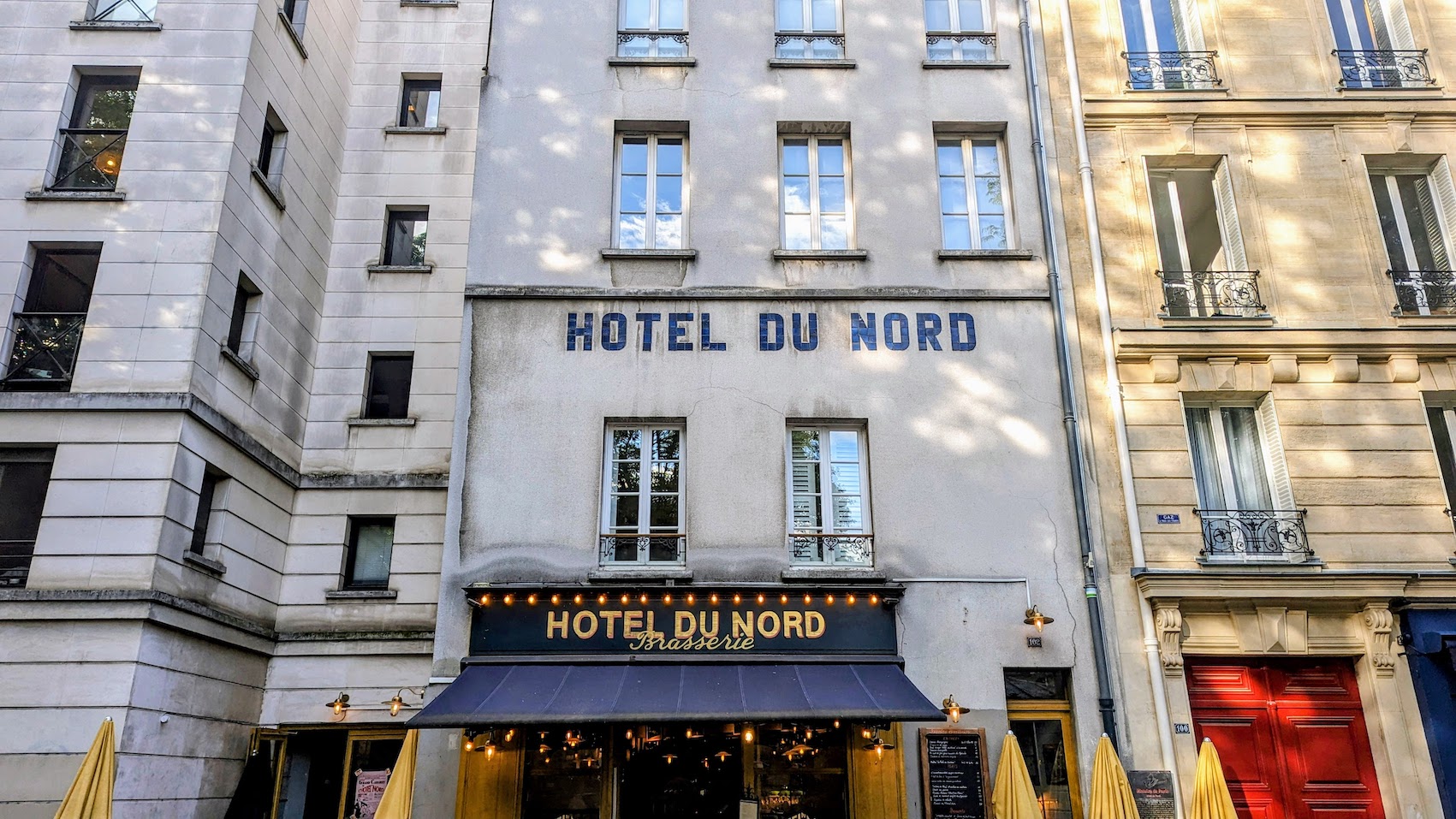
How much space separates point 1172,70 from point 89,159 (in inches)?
593

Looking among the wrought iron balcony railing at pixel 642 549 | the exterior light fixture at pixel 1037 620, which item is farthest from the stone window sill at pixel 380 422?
the exterior light fixture at pixel 1037 620

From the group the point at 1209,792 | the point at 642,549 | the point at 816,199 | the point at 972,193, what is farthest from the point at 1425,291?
the point at 642,549

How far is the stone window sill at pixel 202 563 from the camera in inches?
444

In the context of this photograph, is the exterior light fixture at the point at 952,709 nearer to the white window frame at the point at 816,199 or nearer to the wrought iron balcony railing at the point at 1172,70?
the white window frame at the point at 816,199

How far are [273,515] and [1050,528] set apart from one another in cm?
1085

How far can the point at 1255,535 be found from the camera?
A: 11.0m

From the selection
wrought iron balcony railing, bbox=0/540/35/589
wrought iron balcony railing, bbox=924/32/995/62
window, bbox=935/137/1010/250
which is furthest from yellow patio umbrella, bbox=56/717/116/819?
wrought iron balcony railing, bbox=924/32/995/62

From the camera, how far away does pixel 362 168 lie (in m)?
16.0

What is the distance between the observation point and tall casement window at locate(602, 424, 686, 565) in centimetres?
1110

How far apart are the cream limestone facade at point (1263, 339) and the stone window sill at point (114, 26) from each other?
12746mm

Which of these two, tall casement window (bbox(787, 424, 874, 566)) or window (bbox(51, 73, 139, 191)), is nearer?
tall casement window (bbox(787, 424, 874, 566))

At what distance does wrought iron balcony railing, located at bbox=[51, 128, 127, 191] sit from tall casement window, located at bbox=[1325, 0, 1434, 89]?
1696cm

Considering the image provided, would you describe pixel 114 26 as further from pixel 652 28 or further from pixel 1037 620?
pixel 1037 620

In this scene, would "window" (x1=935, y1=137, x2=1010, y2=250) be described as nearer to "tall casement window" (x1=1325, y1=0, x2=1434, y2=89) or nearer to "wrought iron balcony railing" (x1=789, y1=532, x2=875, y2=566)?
"wrought iron balcony railing" (x1=789, y1=532, x2=875, y2=566)
